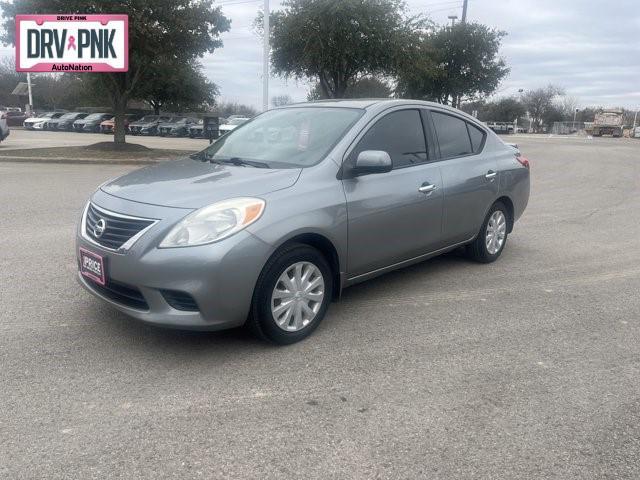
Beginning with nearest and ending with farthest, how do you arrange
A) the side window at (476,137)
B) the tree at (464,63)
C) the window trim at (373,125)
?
1. the window trim at (373,125)
2. the side window at (476,137)
3. the tree at (464,63)

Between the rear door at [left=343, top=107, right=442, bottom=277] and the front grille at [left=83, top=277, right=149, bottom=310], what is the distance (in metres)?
1.48

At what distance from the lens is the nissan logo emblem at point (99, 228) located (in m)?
3.71

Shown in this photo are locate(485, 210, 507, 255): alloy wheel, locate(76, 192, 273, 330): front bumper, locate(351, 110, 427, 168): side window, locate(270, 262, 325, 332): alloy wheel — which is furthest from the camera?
locate(485, 210, 507, 255): alloy wheel

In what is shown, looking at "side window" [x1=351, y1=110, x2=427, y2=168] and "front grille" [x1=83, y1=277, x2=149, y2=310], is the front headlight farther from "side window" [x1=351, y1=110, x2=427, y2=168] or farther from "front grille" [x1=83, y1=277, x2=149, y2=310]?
"side window" [x1=351, y1=110, x2=427, y2=168]

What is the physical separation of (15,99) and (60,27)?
6250 centimetres

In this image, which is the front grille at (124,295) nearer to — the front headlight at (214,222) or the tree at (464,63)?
the front headlight at (214,222)

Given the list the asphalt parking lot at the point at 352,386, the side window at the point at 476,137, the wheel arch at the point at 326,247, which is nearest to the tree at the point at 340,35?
the side window at the point at 476,137

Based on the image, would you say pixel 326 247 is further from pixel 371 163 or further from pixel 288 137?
pixel 288 137

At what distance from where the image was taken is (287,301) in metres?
3.84

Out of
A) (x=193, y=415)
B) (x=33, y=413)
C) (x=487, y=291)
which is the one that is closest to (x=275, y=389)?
(x=193, y=415)

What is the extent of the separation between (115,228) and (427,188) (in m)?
2.50

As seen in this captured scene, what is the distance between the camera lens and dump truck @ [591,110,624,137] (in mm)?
63719

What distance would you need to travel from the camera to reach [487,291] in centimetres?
A: 520

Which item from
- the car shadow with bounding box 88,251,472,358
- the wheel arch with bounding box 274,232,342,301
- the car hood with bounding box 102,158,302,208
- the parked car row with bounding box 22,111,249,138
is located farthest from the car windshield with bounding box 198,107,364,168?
the parked car row with bounding box 22,111,249,138
